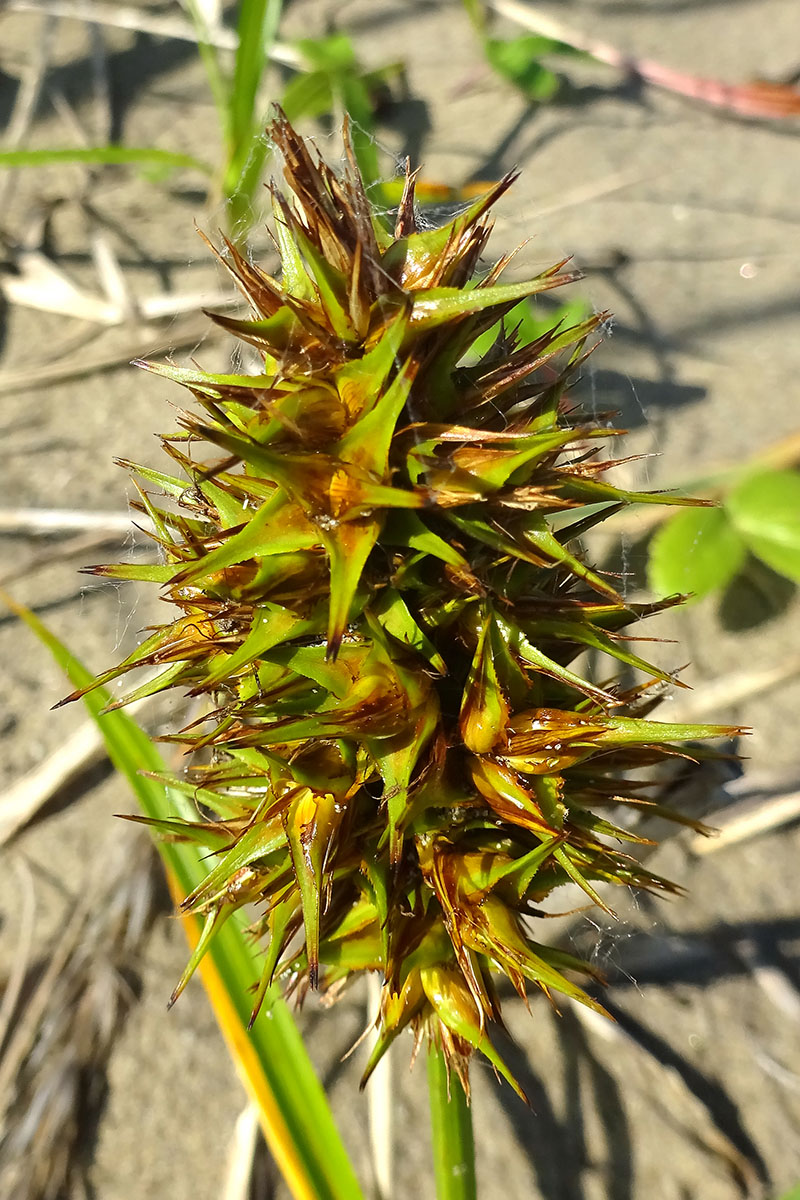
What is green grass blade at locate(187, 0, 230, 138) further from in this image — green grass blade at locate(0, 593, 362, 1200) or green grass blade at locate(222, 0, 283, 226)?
green grass blade at locate(0, 593, 362, 1200)

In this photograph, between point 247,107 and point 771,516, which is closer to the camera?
point 771,516

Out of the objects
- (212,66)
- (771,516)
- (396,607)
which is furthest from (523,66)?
(396,607)

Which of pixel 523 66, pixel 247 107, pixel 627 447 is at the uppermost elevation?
pixel 247 107

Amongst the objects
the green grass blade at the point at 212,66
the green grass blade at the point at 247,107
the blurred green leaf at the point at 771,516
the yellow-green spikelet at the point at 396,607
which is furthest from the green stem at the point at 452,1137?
the green grass blade at the point at 212,66

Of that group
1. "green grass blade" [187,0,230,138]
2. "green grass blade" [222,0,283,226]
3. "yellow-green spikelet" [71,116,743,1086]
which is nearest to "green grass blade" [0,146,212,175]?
"green grass blade" [222,0,283,226]

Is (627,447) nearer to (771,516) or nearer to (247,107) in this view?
(771,516)

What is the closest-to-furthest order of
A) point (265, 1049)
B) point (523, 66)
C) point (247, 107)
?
point (265, 1049)
point (247, 107)
point (523, 66)

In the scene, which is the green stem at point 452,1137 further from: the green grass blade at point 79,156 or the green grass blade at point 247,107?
the green grass blade at point 79,156
